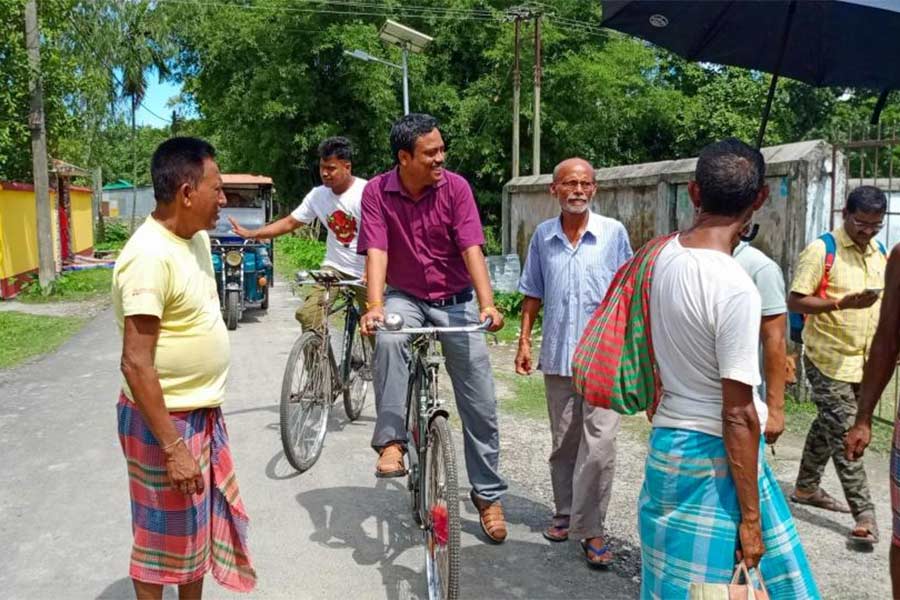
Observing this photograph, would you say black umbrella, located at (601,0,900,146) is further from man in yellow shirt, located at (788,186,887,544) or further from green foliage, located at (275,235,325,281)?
green foliage, located at (275,235,325,281)

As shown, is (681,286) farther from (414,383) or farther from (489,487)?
(489,487)

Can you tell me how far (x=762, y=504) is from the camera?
97.3 inches

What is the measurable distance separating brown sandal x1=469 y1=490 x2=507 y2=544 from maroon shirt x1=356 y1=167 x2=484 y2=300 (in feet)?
3.59

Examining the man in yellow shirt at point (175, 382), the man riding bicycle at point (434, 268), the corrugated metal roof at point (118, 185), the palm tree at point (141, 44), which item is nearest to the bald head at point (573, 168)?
the man riding bicycle at point (434, 268)

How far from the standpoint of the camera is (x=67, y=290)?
1661cm

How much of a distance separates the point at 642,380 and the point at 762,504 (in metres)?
0.49

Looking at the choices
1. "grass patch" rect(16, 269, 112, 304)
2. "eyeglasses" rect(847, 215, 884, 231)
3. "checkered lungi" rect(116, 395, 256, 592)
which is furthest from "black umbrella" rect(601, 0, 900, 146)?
"grass patch" rect(16, 269, 112, 304)

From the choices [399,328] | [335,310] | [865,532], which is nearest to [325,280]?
[335,310]

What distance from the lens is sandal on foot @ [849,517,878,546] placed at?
178 inches

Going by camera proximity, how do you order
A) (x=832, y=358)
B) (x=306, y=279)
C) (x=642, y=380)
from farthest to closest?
1. (x=306, y=279)
2. (x=832, y=358)
3. (x=642, y=380)

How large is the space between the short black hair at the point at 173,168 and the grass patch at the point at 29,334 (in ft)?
24.0

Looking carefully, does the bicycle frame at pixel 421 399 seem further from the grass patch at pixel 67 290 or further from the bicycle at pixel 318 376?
the grass patch at pixel 67 290

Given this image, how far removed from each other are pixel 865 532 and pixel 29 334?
10434 millimetres

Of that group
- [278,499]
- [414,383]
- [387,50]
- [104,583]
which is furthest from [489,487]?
[387,50]
